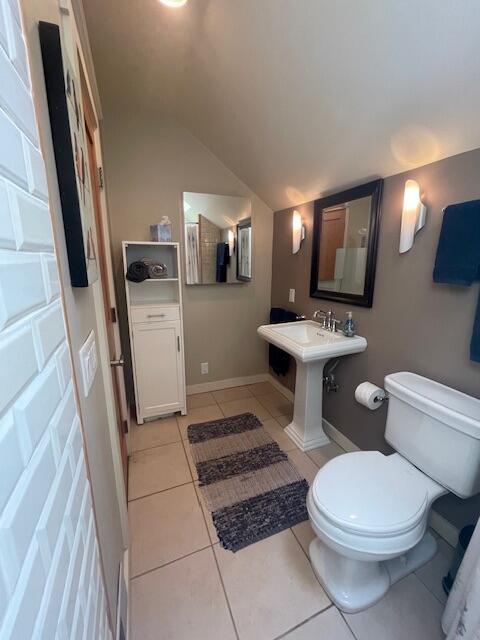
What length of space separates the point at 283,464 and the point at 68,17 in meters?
2.26

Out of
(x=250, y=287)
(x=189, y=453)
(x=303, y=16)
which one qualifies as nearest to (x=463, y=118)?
(x=303, y=16)

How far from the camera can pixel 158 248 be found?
2.31m

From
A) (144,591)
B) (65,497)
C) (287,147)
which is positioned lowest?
(144,591)

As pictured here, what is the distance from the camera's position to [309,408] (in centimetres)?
207

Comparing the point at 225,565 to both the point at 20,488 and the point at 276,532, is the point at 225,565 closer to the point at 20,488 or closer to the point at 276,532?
the point at 276,532

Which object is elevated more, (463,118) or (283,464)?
(463,118)

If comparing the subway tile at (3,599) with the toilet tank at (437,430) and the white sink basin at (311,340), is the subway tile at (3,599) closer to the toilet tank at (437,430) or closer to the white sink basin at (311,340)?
the toilet tank at (437,430)

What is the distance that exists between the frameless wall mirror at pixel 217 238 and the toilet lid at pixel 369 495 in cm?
183

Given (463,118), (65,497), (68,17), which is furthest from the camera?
(463,118)

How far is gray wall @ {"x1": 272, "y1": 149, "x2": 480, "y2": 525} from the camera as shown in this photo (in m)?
1.27

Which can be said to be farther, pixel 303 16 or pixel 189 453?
pixel 189 453

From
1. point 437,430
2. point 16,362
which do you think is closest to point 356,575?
point 437,430

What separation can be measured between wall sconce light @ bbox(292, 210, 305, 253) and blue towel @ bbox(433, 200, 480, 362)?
3.73ft

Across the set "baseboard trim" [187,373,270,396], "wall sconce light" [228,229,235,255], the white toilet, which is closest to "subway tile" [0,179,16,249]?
the white toilet
